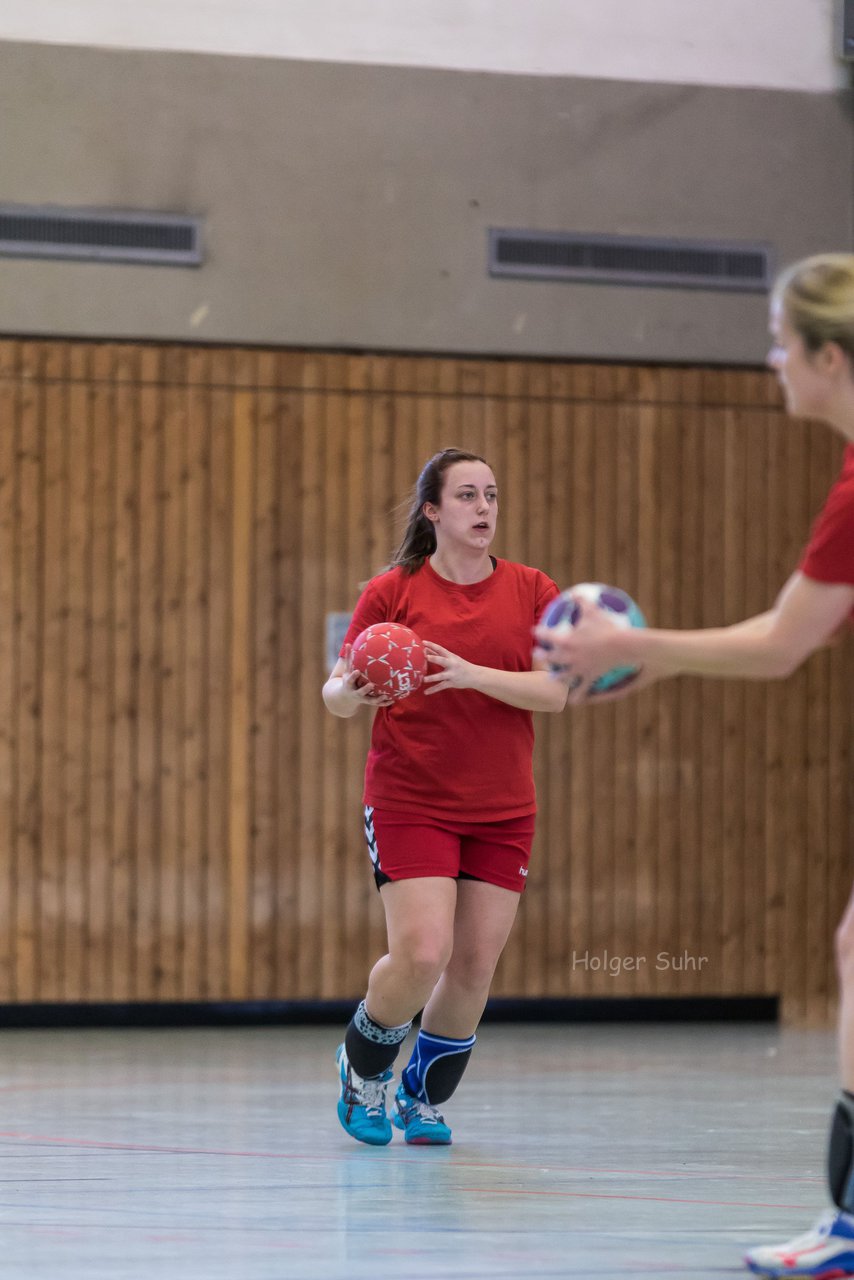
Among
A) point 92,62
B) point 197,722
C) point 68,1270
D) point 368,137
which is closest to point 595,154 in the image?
point 368,137

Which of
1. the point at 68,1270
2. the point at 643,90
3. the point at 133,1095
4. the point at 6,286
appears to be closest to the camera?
the point at 68,1270

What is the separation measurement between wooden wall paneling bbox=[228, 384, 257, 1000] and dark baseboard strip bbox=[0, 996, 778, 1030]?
0.84ft

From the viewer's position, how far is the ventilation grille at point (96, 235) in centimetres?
785

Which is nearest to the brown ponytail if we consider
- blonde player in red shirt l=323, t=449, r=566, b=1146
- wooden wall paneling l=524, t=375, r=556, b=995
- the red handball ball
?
blonde player in red shirt l=323, t=449, r=566, b=1146

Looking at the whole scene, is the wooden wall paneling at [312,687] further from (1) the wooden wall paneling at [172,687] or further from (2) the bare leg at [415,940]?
(2) the bare leg at [415,940]

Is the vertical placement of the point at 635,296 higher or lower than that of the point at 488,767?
higher

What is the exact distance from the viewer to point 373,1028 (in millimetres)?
4559

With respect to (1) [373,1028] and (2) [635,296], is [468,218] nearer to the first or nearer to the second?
(2) [635,296]

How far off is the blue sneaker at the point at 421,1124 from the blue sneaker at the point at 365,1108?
55 mm

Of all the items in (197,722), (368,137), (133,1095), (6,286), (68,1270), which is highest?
(368,137)

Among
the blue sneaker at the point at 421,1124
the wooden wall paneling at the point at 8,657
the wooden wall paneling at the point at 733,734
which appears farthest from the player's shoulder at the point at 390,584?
the wooden wall paneling at the point at 733,734

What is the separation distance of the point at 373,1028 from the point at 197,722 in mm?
3603

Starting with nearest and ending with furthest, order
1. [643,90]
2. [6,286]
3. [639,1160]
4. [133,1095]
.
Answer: [639,1160]
[133,1095]
[6,286]
[643,90]

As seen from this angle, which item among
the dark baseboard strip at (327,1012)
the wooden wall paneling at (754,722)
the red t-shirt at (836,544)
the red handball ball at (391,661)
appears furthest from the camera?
the wooden wall paneling at (754,722)
